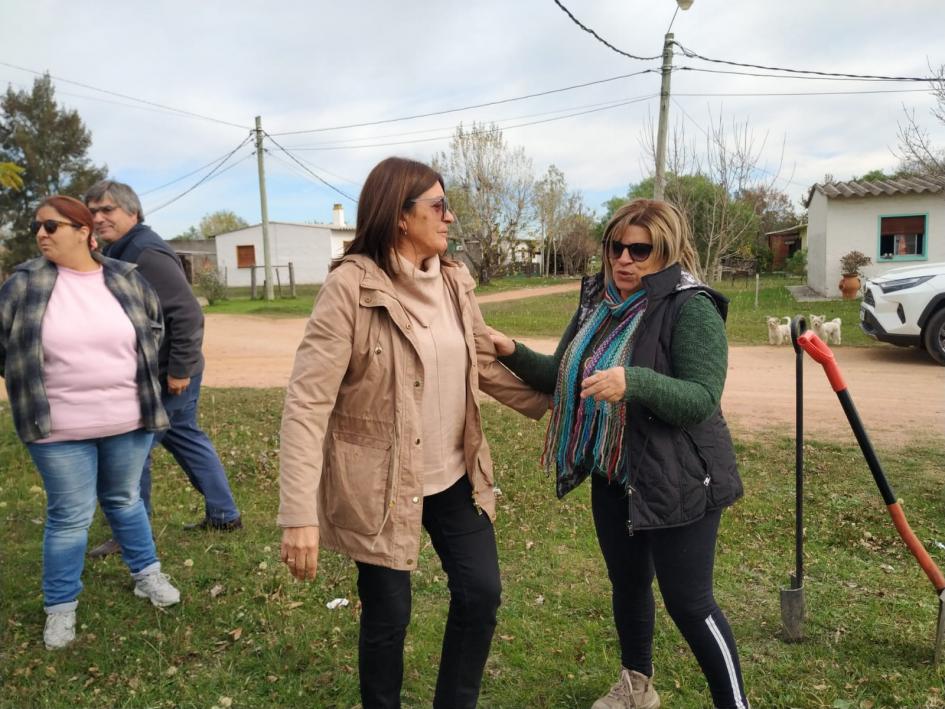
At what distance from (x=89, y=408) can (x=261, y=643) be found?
129cm

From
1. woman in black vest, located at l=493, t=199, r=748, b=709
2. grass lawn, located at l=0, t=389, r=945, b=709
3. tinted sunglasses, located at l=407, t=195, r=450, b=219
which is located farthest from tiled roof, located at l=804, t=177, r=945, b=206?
tinted sunglasses, located at l=407, t=195, r=450, b=219

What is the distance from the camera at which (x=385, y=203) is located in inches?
90.9

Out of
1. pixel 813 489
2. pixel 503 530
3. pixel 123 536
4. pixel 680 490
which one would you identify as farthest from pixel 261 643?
pixel 813 489

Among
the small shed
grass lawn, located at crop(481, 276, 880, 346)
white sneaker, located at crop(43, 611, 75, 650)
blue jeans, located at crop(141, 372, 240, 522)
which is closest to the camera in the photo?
white sneaker, located at crop(43, 611, 75, 650)

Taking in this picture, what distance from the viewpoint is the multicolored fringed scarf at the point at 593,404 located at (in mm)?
2373

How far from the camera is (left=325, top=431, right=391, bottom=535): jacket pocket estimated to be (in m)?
2.21

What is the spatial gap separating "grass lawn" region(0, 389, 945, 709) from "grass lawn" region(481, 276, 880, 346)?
8272mm

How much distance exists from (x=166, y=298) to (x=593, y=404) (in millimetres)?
2602

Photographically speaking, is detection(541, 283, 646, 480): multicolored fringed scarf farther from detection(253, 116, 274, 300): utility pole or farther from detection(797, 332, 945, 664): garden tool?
detection(253, 116, 274, 300): utility pole

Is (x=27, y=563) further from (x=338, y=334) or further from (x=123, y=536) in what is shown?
(x=338, y=334)

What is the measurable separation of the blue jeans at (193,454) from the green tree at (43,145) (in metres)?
38.7

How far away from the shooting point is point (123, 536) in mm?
3516

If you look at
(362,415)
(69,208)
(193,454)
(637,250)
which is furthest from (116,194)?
(637,250)

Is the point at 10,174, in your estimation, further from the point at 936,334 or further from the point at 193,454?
the point at 936,334
